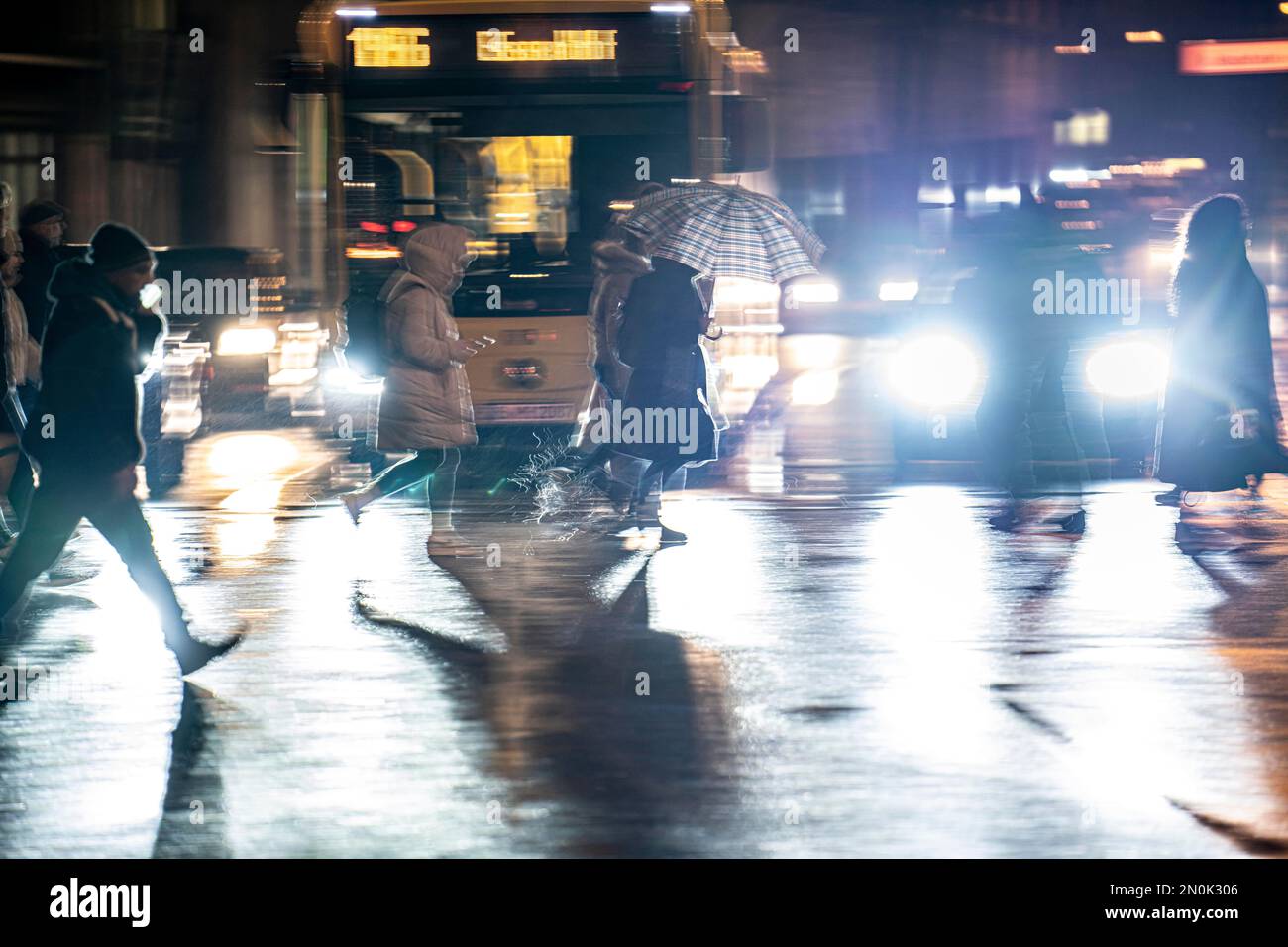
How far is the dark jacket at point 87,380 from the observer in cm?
775

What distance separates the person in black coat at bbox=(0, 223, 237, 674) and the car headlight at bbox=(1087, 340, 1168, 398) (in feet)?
32.0

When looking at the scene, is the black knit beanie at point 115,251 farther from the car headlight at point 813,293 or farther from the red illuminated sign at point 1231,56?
the car headlight at point 813,293

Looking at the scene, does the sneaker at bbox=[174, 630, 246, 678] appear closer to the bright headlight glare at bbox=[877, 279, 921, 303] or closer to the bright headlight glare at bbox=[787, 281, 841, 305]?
the bright headlight glare at bbox=[877, 279, 921, 303]

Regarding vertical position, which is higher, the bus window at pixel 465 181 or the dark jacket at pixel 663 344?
the bus window at pixel 465 181

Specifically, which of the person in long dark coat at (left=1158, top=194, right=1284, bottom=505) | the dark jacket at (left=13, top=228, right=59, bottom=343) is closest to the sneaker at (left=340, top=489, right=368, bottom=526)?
the dark jacket at (left=13, top=228, right=59, bottom=343)

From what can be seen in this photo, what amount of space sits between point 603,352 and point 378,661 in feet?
17.2

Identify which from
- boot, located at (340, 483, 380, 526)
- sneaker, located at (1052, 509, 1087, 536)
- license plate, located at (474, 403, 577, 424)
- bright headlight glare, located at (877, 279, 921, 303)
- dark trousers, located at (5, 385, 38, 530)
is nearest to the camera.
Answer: dark trousers, located at (5, 385, 38, 530)

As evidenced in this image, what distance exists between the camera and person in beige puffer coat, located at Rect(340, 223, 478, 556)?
1089 centimetres

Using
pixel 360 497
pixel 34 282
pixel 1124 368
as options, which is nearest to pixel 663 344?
pixel 360 497

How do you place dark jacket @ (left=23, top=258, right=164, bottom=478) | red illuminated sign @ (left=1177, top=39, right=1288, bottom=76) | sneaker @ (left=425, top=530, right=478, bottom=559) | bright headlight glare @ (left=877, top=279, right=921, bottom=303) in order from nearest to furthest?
dark jacket @ (left=23, top=258, right=164, bottom=478) < sneaker @ (left=425, top=530, right=478, bottom=559) < red illuminated sign @ (left=1177, top=39, right=1288, bottom=76) < bright headlight glare @ (left=877, top=279, right=921, bottom=303)

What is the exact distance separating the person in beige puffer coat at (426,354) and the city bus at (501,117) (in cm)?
378

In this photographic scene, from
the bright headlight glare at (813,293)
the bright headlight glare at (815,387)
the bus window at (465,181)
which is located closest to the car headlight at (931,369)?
the bus window at (465,181)

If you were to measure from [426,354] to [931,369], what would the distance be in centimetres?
560

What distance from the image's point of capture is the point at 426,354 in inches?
428
